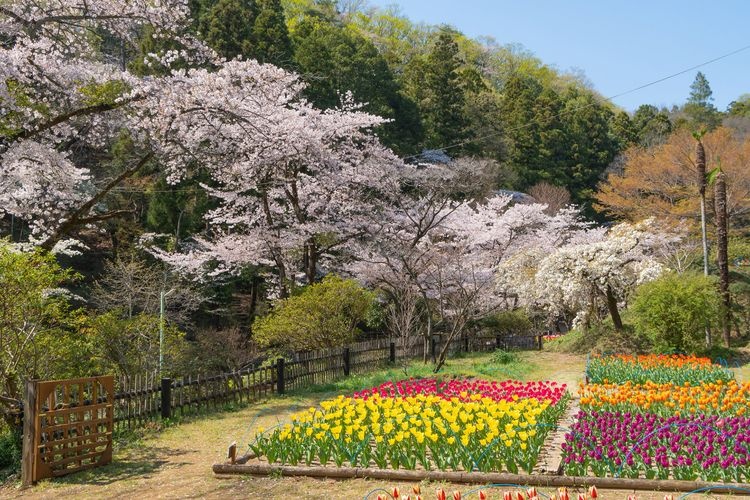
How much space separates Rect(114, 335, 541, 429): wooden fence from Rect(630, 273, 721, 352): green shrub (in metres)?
6.19

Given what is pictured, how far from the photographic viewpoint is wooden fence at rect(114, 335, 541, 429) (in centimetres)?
1064

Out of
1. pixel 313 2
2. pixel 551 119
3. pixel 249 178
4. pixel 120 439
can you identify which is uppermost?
pixel 313 2

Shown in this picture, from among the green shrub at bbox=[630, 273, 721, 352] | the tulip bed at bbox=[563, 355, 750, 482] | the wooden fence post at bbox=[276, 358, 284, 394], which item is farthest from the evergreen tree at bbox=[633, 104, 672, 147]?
the tulip bed at bbox=[563, 355, 750, 482]

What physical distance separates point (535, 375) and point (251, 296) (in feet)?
44.9

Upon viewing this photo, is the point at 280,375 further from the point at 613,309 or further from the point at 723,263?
the point at 723,263

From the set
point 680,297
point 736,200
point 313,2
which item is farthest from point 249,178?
point 313,2

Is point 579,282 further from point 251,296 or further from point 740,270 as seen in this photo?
point 251,296

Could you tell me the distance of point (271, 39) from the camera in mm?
31266

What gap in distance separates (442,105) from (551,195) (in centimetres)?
927

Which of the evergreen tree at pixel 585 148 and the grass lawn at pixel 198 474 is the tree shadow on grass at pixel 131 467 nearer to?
the grass lawn at pixel 198 474

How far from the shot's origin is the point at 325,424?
306 inches

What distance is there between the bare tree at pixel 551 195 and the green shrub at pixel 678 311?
23.6 metres

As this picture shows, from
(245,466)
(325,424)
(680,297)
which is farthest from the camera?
(680,297)

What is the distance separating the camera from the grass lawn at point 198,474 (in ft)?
21.6
